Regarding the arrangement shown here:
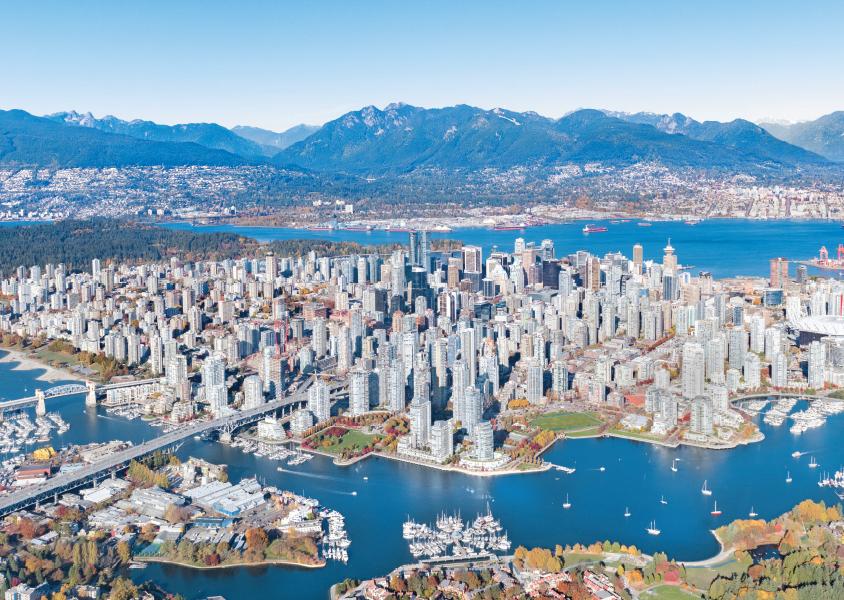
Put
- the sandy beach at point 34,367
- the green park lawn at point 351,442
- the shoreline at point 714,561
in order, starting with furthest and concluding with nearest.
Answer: the sandy beach at point 34,367 < the green park lawn at point 351,442 < the shoreline at point 714,561

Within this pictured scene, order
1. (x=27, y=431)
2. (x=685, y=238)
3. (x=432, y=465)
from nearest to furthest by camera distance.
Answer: (x=432, y=465)
(x=27, y=431)
(x=685, y=238)

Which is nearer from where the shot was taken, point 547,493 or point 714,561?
point 714,561

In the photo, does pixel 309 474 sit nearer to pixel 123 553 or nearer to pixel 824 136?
pixel 123 553

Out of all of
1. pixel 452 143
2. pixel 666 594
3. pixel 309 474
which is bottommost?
pixel 666 594

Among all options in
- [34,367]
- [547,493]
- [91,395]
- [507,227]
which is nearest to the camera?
[547,493]

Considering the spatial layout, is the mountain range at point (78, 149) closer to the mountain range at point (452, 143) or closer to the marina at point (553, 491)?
the mountain range at point (452, 143)

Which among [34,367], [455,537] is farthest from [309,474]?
[34,367]

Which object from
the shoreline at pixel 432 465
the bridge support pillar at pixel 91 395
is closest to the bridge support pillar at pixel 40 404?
the bridge support pillar at pixel 91 395
